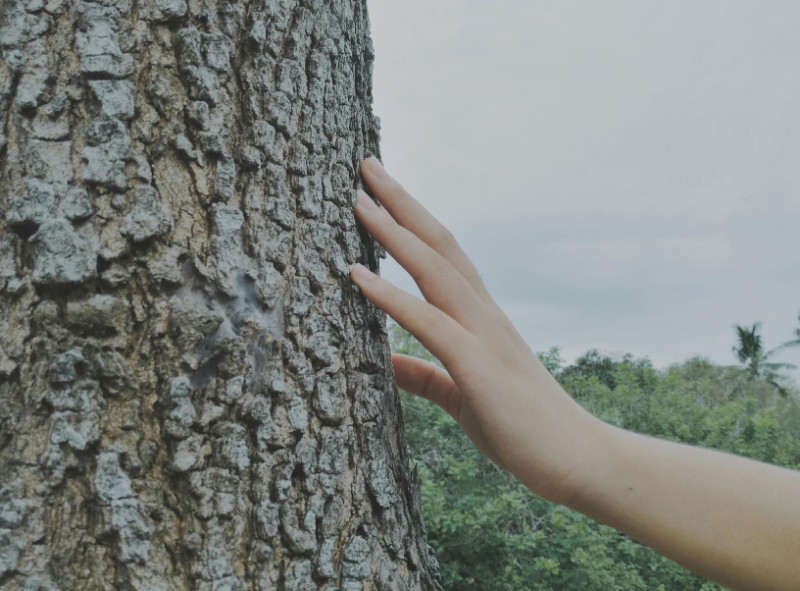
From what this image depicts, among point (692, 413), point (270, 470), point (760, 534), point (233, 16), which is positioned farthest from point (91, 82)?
point (692, 413)

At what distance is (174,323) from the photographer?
3.62ft

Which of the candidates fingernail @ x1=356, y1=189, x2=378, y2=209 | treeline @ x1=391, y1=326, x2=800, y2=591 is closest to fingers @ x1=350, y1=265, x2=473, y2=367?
fingernail @ x1=356, y1=189, x2=378, y2=209

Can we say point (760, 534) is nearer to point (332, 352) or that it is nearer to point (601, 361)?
point (332, 352)

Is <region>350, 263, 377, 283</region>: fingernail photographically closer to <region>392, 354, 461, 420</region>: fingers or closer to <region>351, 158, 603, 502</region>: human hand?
<region>351, 158, 603, 502</region>: human hand

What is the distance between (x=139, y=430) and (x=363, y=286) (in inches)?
17.3

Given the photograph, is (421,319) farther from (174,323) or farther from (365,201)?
(174,323)

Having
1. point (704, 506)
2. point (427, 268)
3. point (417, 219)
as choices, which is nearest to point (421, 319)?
point (427, 268)

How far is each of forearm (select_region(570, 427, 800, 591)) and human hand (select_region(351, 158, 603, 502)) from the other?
55mm

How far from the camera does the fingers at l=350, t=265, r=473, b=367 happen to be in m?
1.28

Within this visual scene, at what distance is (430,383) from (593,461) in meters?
0.45

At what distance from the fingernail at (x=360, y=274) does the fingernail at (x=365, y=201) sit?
124 mm

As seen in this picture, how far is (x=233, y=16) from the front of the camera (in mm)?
1242

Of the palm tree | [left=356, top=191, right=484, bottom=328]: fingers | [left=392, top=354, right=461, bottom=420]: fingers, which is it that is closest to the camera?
[left=356, top=191, right=484, bottom=328]: fingers

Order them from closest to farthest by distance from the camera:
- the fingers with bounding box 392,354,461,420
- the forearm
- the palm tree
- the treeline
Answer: the forearm < the fingers with bounding box 392,354,461,420 < the treeline < the palm tree
